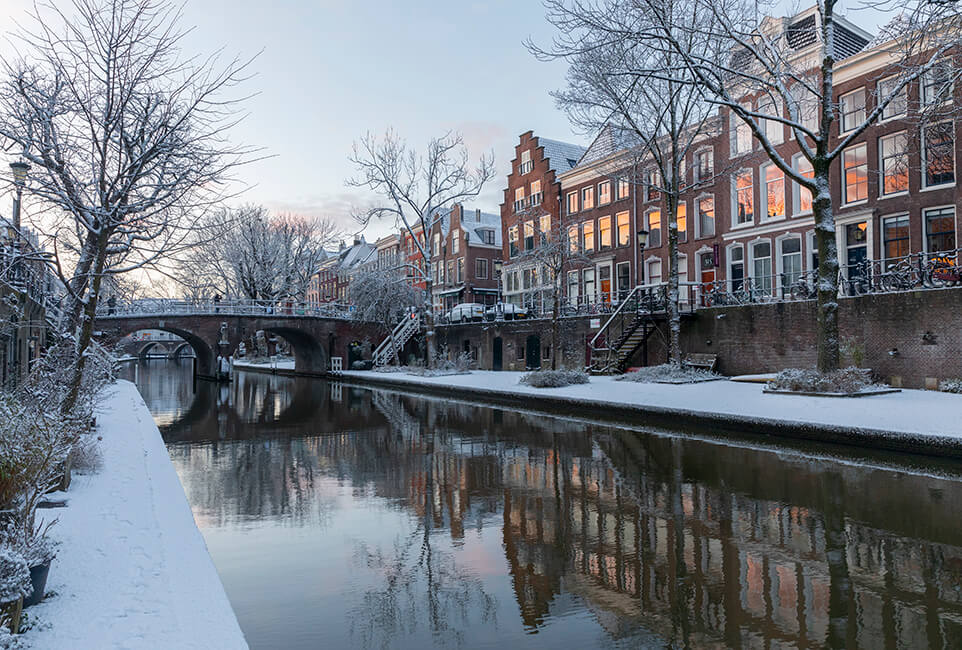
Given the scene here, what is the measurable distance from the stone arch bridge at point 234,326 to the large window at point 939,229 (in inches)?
1234

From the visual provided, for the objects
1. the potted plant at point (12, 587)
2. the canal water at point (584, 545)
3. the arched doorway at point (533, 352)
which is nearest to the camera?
the potted plant at point (12, 587)

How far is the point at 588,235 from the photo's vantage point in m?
37.6

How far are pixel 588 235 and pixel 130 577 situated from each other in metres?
34.5

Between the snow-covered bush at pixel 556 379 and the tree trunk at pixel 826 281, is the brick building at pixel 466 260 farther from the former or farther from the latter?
the tree trunk at pixel 826 281

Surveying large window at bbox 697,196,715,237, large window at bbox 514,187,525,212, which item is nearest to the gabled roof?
large window at bbox 514,187,525,212

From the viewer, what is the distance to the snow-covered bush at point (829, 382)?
583 inches

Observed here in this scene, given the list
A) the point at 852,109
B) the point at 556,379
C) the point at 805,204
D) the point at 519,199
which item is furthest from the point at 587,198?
the point at 556,379

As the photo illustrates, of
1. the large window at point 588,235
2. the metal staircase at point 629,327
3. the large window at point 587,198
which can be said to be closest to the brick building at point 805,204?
the large window at point 588,235

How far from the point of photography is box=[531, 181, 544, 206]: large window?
137ft

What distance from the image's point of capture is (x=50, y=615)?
4281 millimetres

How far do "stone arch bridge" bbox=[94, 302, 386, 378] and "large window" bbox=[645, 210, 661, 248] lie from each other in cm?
1949

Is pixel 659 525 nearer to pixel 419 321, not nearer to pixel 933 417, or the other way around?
pixel 933 417

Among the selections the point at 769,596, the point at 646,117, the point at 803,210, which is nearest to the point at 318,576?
the point at 769,596

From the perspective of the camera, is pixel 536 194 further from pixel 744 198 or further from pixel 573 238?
pixel 744 198
